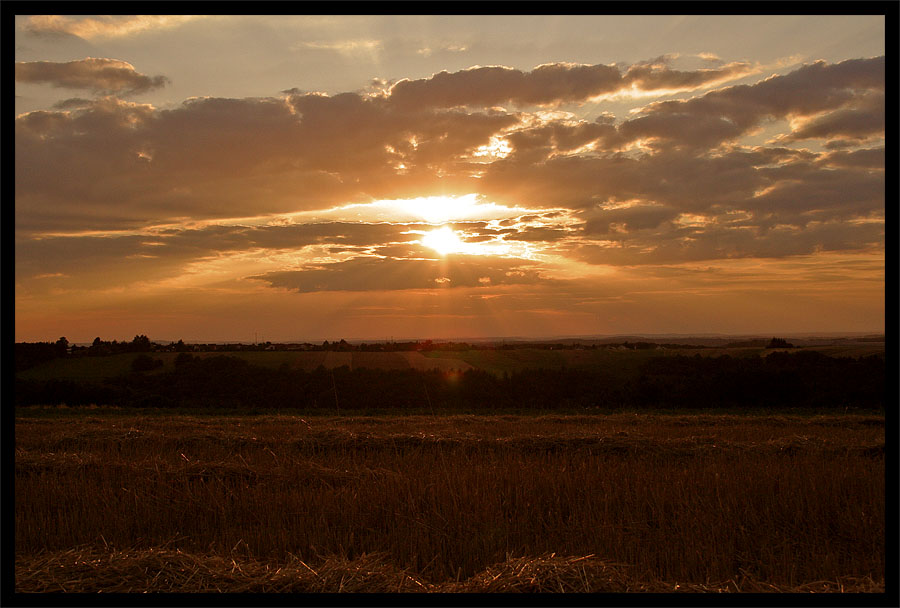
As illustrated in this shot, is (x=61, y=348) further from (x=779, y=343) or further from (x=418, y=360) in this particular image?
(x=779, y=343)

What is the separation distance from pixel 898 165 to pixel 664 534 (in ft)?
11.5

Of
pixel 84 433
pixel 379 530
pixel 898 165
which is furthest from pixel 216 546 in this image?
pixel 84 433

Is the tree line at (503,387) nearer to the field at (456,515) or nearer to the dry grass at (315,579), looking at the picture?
the field at (456,515)

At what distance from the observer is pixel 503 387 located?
2631 cm

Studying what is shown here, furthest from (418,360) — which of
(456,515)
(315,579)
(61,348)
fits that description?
(315,579)

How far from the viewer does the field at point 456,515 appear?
416 centimetres

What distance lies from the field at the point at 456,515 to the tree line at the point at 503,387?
11.7 m

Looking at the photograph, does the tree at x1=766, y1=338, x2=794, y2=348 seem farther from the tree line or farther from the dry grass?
the dry grass

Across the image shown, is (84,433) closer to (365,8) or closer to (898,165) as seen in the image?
(365,8)

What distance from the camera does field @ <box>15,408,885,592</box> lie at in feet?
13.7

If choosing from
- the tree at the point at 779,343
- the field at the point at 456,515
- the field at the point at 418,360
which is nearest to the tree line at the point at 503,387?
the field at the point at 418,360

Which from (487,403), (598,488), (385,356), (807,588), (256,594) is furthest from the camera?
(385,356)

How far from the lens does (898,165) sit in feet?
12.5

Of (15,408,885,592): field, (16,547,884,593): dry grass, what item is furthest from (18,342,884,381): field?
(16,547,884,593): dry grass
